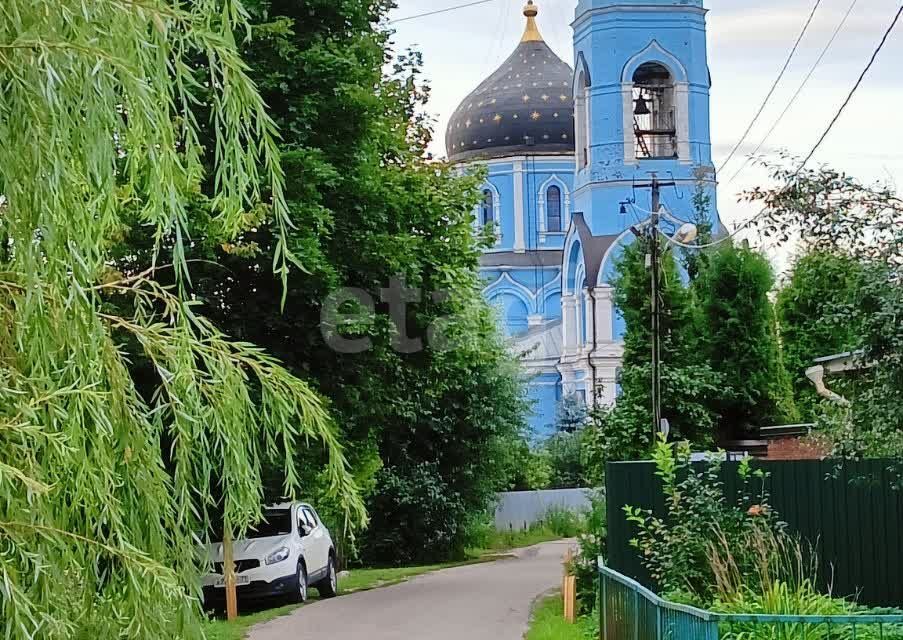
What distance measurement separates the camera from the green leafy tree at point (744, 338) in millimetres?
31156

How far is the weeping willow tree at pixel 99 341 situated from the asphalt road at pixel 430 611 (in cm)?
1122

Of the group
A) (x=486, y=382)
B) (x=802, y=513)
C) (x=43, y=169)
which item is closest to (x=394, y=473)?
(x=486, y=382)

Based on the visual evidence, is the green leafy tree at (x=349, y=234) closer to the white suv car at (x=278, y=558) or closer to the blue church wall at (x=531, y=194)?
the white suv car at (x=278, y=558)

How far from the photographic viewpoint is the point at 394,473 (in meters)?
35.1

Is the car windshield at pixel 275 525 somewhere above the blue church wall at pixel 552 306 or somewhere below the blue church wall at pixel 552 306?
below

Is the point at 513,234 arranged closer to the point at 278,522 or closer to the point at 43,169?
the point at 278,522

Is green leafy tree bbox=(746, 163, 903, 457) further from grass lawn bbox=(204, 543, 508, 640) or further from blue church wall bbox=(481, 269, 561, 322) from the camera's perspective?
blue church wall bbox=(481, 269, 561, 322)

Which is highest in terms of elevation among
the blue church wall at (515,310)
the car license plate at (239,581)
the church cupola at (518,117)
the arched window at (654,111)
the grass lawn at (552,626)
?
the church cupola at (518,117)

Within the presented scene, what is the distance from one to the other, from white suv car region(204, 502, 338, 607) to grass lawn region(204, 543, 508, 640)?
1.12ft

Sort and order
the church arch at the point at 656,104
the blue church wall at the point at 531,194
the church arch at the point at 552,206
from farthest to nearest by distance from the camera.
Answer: the church arch at the point at 552,206 < the blue church wall at the point at 531,194 < the church arch at the point at 656,104

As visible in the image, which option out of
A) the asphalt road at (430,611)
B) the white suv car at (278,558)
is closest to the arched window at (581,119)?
the asphalt road at (430,611)

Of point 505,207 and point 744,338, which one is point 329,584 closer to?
point 744,338

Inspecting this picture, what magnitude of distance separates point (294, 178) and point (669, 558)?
730 centimetres

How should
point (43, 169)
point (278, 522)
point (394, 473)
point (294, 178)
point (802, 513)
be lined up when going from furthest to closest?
point (394, 473) < point (278, 522) < point (294, 178) < point (802, 513) < point (43, 169)
